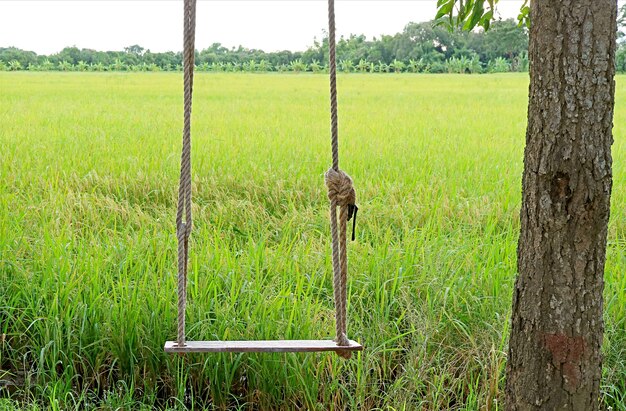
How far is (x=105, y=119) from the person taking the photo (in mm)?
7395

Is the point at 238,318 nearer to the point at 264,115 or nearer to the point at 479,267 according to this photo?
the point at 479,267

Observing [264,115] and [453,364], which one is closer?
[453,364]

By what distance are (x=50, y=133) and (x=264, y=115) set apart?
2.61m

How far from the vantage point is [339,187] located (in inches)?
57.7

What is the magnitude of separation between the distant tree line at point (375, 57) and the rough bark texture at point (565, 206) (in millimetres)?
28009

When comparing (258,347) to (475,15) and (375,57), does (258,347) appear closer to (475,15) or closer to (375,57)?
(475,15)

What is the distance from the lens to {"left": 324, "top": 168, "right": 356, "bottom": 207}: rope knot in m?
1.46

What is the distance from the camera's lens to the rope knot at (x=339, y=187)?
146 centimetres

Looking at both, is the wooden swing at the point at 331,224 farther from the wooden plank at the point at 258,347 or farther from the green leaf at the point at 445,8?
the green leaf at the point at 445,8

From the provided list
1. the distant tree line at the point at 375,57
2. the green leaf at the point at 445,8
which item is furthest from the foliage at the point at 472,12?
the distant tree line at the point at 375,57

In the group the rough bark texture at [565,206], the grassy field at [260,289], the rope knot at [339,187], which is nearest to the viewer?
the rough bark texture at [565,206]

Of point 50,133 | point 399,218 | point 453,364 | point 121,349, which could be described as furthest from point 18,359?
point 50,133

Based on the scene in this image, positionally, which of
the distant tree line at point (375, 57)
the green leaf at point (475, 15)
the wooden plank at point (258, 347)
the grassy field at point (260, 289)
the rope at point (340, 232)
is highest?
the distant tree line at point (375, 57)

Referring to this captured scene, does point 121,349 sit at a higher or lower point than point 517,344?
lower
